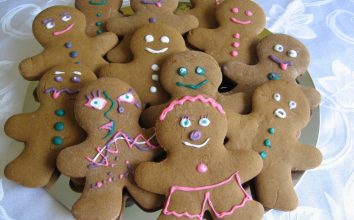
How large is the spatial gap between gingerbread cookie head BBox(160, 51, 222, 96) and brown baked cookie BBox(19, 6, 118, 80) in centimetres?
20

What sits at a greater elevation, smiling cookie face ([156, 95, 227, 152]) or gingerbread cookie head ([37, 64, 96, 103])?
smiling cookie face ([156, 95, 227, 152])

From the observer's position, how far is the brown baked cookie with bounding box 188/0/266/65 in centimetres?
105

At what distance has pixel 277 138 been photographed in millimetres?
870

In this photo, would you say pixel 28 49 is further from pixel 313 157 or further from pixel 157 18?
pixel 313 157

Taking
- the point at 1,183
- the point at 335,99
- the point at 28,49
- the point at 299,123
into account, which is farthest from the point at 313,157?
the point at 28,49

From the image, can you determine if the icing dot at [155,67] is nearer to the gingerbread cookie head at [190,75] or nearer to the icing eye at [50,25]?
the gingerbread cookie head at [190,75]

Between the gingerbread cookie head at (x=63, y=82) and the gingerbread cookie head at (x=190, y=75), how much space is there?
0.18 m

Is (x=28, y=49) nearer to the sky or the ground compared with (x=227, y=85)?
nearer to the ground

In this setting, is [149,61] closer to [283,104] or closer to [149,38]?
[149,38]

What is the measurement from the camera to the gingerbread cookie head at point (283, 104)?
0.90 m

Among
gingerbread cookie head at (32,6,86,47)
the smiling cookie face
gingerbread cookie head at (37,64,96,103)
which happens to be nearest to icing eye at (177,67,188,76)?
the smiling cookie face

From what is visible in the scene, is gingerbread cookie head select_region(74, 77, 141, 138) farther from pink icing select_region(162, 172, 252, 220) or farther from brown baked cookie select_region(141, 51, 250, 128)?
pink icing select_region(162, 172, 252, 220)

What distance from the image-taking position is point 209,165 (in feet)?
2.59

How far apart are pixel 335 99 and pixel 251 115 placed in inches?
15.4
